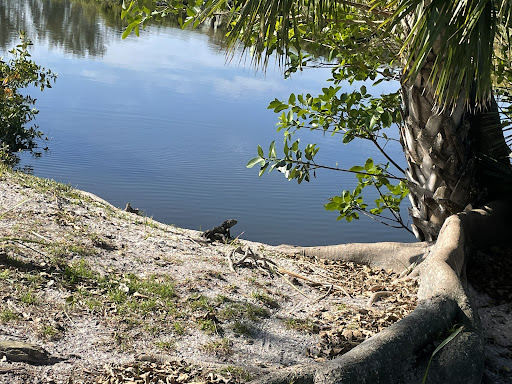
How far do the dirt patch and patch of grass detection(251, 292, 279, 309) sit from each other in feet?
0.05

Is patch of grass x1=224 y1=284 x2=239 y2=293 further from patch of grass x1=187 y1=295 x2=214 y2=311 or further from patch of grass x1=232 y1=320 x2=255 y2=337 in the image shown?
patch of grass x1=232 y1=320 x2=255 y2=337

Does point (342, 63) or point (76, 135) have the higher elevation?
point (342, 63)

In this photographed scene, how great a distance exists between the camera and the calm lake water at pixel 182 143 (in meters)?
9.34

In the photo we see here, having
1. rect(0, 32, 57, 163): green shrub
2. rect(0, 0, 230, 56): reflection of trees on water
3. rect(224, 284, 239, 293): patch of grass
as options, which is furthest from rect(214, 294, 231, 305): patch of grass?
rect(0, 0, 230, 56): reflection of trees on water

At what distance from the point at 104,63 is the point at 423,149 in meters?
15.9

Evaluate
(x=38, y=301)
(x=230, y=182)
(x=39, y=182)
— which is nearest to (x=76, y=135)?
(x=230, y=182)

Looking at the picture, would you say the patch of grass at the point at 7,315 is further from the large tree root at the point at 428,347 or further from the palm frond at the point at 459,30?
the palm frond at the point at 459,30

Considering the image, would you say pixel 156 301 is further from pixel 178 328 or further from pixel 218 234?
pixel 218 234

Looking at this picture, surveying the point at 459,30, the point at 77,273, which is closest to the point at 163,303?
the point at 77,273

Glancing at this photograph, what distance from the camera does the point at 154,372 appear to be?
10.6 feet

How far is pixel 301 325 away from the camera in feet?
14.2

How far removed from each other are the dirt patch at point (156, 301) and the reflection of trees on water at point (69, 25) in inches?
592

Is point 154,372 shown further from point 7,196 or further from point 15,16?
point 15,16

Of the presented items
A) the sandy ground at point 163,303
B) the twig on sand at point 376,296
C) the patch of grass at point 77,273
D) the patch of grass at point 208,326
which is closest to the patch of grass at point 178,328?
the sandy ground at point 163,303
